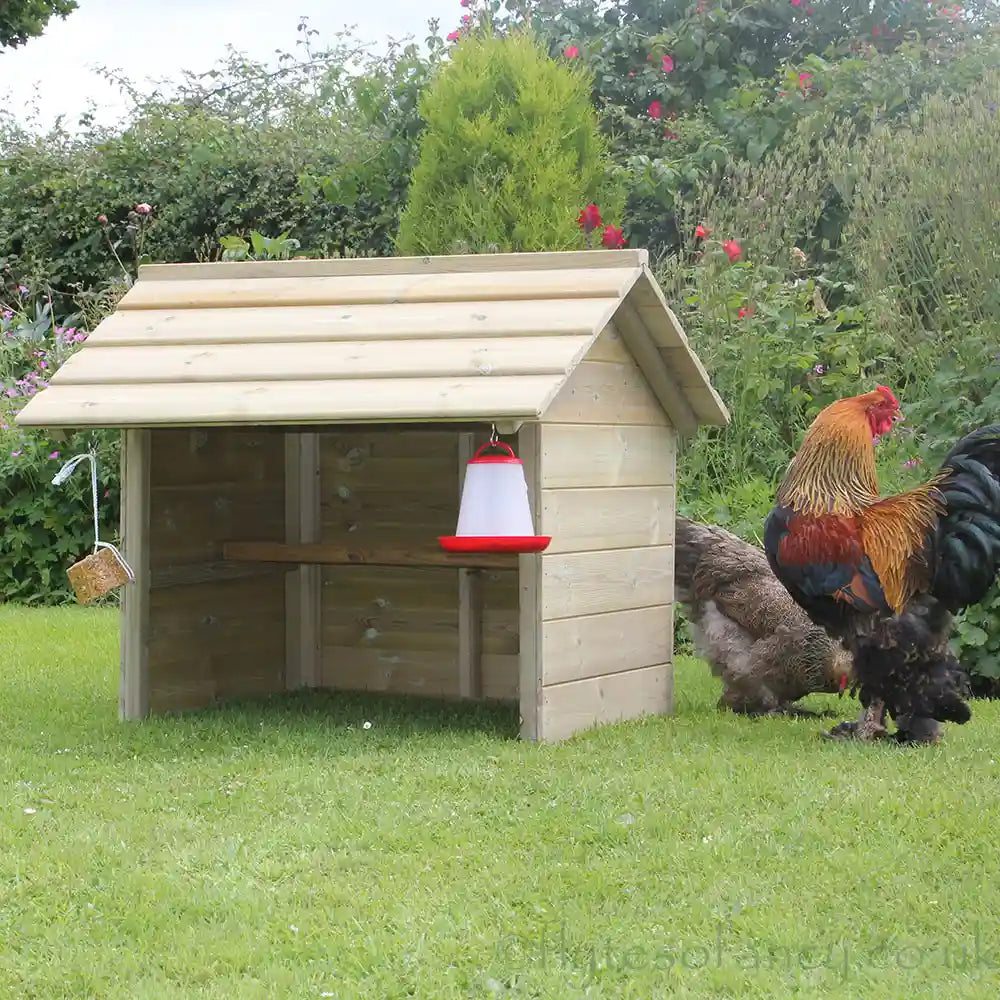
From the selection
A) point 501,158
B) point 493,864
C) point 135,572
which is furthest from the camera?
point 501,158

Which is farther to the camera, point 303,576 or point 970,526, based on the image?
point 303,576

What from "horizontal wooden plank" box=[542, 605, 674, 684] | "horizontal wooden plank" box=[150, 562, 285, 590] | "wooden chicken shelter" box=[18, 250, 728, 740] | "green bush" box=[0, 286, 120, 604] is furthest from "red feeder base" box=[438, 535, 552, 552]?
"green bush" box=[0, 286, 120, 604]

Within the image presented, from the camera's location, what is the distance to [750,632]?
6988mm

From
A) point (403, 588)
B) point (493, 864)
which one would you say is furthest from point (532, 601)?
point (403, 588)

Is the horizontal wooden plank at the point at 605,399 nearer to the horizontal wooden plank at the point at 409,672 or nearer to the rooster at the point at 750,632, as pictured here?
the rooster at the point at 750,632

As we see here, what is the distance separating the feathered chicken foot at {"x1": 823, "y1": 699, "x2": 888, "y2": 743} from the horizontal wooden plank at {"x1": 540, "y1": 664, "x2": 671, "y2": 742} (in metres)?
0.94

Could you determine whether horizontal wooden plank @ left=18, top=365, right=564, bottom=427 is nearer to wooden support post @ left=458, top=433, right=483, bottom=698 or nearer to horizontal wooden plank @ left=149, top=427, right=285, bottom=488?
horizontal wooden plank @ left=149, top=427, right=285, bottom=488

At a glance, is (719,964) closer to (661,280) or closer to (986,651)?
(986,651)

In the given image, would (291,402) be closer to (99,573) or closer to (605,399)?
(99,573)

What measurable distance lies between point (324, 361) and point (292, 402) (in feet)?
1.15

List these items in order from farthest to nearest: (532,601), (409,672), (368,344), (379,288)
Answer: (409,672), (379,288), (368,344), (532,601)

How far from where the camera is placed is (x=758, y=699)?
7.08 metres

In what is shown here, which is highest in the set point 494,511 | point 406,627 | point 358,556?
point 494,511

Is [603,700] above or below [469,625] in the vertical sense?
below
